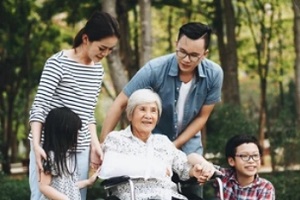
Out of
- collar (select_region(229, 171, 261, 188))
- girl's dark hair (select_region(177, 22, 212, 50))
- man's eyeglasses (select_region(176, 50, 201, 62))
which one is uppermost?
girl's dark hair (select_region(177, 22, 212, 50))

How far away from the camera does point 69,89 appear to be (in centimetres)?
468

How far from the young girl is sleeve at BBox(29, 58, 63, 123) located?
6 cm

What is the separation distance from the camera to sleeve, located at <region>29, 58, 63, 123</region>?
461cm

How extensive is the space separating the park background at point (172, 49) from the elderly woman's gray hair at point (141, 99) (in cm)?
302

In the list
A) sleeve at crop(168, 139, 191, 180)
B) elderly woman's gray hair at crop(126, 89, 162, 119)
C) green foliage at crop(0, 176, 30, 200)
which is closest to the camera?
elderly woman's gray hair at crop(126, 89, 162, 119)

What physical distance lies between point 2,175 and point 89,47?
3669mm

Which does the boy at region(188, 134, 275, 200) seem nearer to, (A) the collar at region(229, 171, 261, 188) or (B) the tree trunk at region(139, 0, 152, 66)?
(A) the collar at region(229, 171, 261, 188)

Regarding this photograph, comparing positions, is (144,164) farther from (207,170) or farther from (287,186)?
(287,186)

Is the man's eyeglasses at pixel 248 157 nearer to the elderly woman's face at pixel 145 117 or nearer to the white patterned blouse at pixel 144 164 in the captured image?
the white patterned blouse at pixel 144 164

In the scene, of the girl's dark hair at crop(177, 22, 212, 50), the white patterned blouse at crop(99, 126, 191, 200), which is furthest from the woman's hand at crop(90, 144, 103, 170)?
the girl's dark hair at crop(177, 22, 212, 50)

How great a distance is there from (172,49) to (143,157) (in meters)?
10.9

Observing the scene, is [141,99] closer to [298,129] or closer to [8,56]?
[298,129]

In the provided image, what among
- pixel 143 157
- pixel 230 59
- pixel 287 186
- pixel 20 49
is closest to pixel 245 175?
pixel 143 157

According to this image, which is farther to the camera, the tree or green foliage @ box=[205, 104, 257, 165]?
the tree
